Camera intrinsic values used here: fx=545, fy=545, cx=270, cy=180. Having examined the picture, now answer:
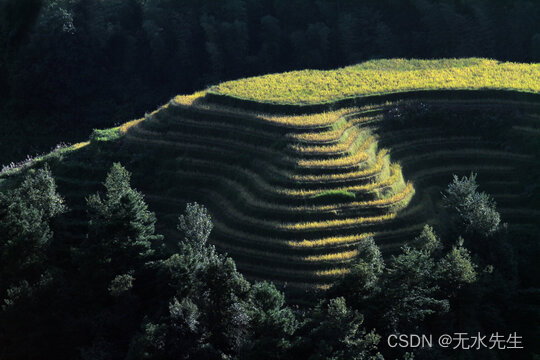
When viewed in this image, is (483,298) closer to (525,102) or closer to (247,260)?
(247,260)

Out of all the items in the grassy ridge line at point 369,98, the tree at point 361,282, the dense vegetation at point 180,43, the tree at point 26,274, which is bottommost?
the tree at point 26,274

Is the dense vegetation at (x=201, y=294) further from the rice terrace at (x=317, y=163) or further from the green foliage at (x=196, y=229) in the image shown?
the rice terrace at (x=317, y=163)

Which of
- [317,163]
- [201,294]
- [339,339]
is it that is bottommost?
[339,339]

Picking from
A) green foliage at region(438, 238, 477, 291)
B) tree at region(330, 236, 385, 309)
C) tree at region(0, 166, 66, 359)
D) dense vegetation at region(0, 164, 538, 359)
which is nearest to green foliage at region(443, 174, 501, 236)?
dense vegetation at region(0, 164, 538, 359)

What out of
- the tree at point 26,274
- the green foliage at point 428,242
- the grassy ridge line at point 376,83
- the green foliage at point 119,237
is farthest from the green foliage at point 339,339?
the grassy ridge line at point 376,83

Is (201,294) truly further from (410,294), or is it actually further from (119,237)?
(410,294)

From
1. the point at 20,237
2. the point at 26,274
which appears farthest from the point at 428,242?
the point at 20,237

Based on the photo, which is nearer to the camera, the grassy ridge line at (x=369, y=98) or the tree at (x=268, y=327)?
the tree at (x=268, y=327)
